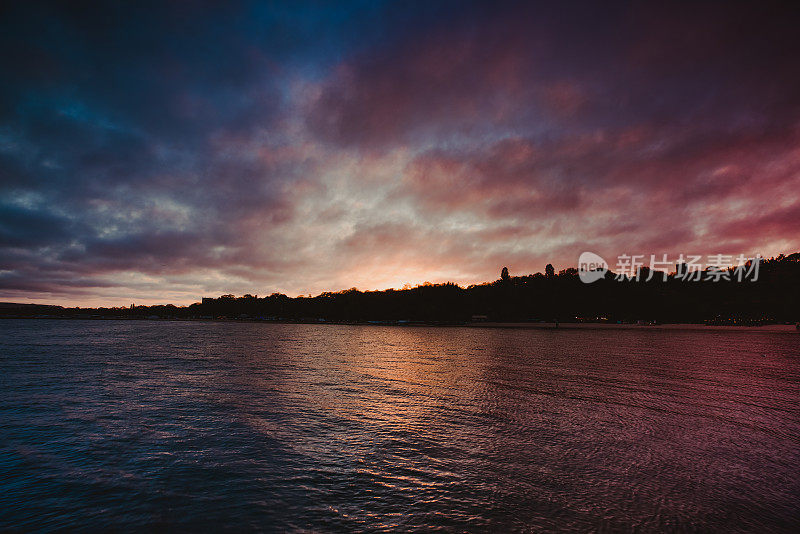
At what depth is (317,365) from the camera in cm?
4444

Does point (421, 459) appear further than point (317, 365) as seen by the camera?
No

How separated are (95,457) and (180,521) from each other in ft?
25.9

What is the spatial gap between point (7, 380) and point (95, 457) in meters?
31.4

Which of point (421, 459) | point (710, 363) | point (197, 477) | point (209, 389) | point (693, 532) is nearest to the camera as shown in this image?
point (693, 532)

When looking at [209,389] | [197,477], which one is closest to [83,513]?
[197,477]

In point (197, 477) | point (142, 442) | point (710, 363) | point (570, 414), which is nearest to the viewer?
point (197, 477)

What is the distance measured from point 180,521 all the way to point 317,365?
116ft

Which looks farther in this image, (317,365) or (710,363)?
(710,363)

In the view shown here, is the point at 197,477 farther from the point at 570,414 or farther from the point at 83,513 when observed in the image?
the point at 570,414

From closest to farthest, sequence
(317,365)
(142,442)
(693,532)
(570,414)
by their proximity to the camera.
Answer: (693,532)
(142,442)
(570,414)
(317,365)

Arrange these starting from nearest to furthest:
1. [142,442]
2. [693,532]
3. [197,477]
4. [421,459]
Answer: [693,532]
[197,477]
[421,459]
[142,442]

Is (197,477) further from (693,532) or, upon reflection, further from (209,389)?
(209,389)

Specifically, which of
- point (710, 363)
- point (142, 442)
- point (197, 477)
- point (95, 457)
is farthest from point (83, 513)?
point (710, 363)

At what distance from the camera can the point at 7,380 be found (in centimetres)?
3400
